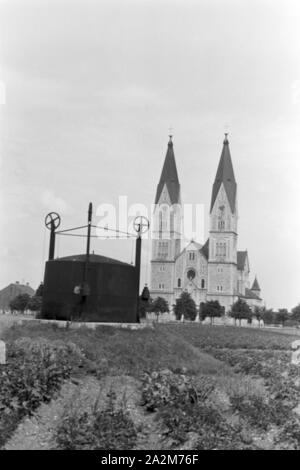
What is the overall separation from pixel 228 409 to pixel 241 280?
338ft

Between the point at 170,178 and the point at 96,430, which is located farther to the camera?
the point at 170,178

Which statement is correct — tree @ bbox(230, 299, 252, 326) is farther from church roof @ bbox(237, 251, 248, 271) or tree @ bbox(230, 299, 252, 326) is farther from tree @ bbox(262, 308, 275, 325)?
church roof @ bbox(237, 251, 248, 271)

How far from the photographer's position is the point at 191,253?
4178 inches

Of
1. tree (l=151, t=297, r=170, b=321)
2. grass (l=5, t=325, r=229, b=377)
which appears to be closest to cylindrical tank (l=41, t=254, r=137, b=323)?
grass (l=5, t=325, r=229, b=377)

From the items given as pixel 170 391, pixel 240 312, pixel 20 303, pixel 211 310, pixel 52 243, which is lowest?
pixel 170 391

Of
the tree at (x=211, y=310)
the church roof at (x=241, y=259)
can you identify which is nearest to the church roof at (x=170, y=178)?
the church roof at (x=241, y=259)

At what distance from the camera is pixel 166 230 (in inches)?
4210

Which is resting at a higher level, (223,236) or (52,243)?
(223,236)

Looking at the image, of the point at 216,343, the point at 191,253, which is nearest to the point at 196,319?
the point at 191,253

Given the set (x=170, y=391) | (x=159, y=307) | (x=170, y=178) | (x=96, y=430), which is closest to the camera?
(x=96, y=430)

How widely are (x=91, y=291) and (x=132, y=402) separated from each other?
843 centimetres

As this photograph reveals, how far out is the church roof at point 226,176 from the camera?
99.6m

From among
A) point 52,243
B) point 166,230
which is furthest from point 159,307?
point 52,243

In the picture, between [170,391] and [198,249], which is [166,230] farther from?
[170,391]
